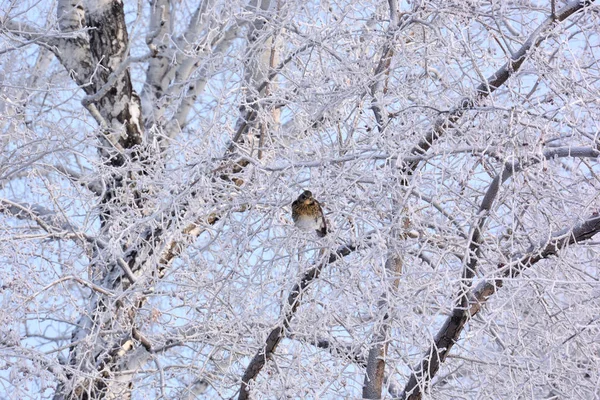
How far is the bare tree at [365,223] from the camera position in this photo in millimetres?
4379

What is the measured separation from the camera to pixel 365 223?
4590 mm

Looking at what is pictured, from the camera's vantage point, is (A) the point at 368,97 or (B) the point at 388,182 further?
(A) the point at 368,97

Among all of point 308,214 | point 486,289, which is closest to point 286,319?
point 308,214

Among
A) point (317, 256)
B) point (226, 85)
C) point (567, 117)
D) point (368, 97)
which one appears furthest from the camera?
point (226, 85)

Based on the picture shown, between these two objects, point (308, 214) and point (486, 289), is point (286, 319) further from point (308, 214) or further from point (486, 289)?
point (486, 289)

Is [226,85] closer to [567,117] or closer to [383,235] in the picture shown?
[383,235]

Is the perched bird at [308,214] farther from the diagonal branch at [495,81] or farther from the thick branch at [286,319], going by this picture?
the diagonal branch at [495,81]

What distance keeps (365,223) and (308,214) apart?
279mm

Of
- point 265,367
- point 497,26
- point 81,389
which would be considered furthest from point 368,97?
point 81,389

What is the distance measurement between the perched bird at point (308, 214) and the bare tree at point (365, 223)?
0.09 m

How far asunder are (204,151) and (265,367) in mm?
1328

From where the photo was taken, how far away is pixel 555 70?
4.28m

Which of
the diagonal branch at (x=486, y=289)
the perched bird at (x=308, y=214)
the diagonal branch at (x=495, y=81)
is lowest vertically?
the diagonal branch at (x=486, y=289)

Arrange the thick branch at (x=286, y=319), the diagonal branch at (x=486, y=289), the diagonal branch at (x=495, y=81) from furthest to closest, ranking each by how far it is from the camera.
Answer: the thick branch at (x=286, y=319) < the diagonal branch at (x=495, y=81) < the diagonal branch at (x=486, y=289)
